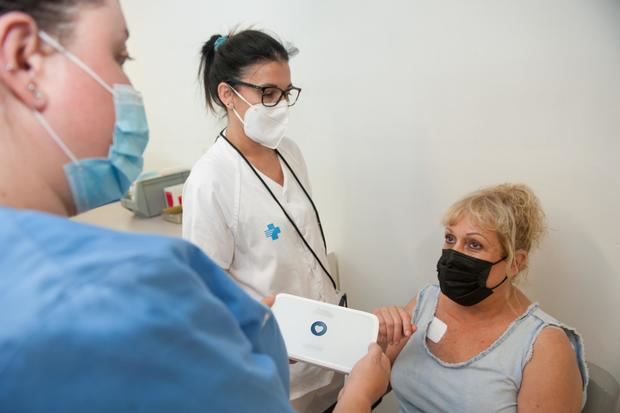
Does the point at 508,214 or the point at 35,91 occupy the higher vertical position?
the point at 35,91

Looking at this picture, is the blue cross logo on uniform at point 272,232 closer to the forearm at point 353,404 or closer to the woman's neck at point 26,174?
the forearm at point 353,404

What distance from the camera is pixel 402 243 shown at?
1.66m

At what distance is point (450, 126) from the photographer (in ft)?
4.65

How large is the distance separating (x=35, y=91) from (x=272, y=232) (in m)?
0.87

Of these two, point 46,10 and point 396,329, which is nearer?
point 46,10

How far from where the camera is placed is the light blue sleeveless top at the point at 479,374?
41.4 inches

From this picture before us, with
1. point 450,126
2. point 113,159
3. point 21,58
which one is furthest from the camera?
point 450,126

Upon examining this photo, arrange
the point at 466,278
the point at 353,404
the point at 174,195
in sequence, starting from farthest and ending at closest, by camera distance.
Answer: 1. the point at 174,195
2. the point at 466,278
3. the point at 353,404

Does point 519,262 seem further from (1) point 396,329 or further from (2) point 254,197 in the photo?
(2) point 254,197

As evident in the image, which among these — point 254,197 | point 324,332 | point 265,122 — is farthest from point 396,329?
point 265,122

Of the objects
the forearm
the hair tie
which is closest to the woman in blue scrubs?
the forearm

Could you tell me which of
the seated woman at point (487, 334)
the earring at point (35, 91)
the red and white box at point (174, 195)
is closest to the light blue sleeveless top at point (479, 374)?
the seated woman at point (487, 334)

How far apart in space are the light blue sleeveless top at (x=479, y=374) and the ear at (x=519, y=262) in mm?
111

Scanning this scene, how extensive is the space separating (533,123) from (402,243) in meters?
0.66
